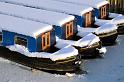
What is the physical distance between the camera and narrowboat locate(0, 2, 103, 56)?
16188mm

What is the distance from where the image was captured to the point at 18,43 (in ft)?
52.0

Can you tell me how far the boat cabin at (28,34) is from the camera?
1542 centimetres

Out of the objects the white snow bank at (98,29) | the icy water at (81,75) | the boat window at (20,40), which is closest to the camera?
the icy water at (81,75)

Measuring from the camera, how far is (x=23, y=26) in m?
15.9

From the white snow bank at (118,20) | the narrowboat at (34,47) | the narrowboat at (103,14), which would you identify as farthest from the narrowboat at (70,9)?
the narrowboat at (34,47)

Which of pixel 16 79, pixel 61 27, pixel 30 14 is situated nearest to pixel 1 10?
pixel 30 14

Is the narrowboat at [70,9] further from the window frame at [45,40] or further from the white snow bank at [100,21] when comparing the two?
the window frame at [45,40]

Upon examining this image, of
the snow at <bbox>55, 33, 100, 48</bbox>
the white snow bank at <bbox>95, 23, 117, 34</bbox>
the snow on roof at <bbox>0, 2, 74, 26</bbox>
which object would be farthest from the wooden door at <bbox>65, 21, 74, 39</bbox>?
the white snow bank at <bbox>95, 23, 117, 34</bbox>

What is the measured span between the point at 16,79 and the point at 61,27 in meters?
3.08

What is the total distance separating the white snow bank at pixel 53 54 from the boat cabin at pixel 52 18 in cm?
89

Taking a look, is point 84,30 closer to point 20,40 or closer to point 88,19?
point 88,19

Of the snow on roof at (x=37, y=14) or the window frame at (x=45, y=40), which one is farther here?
the snow on roof at (x=37, y=14)

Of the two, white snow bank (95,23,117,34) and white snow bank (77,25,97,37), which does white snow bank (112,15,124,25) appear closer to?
white snow bank (95,23,117,34)

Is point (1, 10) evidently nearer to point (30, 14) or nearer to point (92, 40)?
point (30, 14)
